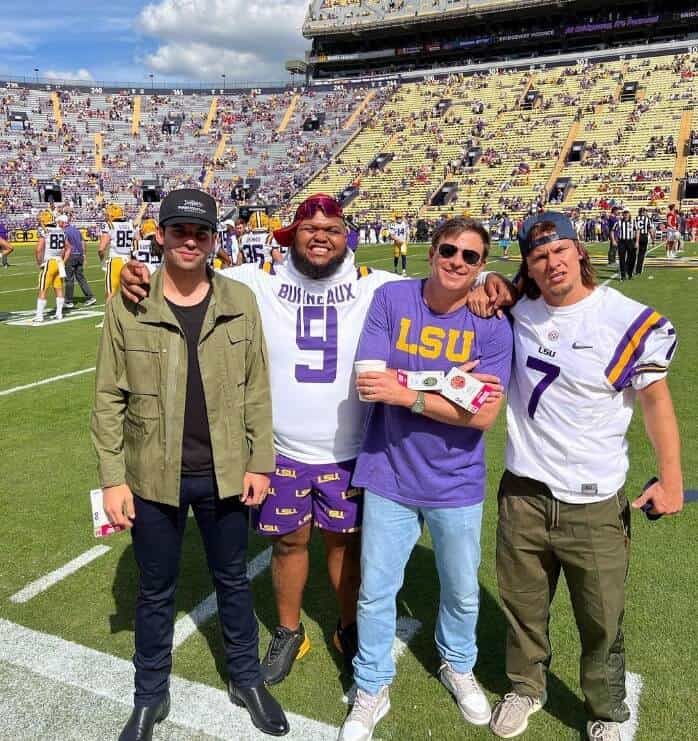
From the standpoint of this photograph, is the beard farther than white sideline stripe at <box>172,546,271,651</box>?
No

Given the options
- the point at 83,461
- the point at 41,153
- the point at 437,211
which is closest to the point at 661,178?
the point at 437,211

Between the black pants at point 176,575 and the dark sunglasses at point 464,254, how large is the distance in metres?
1.20

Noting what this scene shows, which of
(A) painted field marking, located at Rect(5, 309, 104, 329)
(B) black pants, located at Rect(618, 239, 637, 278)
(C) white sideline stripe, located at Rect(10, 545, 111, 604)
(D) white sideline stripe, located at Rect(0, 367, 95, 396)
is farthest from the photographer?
(B) black pants, located at Rect(618, 239, 637, 278)

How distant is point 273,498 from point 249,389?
1.75 feet

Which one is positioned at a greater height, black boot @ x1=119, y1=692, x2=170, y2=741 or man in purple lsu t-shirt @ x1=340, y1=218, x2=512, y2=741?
man in purple lsu t-shirt @ x1=340, y1=218, x2=512, y2=741

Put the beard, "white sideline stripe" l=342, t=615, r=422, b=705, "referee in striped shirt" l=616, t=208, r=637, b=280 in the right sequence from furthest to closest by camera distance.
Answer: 1. "referee in striped shirt" l=616, t=208, r=637, b=280
2. "white sideline stripe" l=342, t=615, r=422, b=705
3. the beard

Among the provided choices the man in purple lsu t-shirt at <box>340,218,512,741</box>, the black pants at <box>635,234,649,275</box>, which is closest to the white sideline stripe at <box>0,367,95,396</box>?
the man in purple lsu t-shirt at <box>340,218,512,741</box>

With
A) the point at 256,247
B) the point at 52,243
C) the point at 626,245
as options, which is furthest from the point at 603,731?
the point at 626,245

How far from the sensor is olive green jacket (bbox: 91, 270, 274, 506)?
228 cm

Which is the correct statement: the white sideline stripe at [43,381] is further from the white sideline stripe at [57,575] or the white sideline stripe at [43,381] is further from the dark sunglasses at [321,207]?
the dark sunglasses at [321,207]

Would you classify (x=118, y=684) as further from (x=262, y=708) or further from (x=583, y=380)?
(x=583, y=380)

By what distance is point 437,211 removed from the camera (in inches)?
1556

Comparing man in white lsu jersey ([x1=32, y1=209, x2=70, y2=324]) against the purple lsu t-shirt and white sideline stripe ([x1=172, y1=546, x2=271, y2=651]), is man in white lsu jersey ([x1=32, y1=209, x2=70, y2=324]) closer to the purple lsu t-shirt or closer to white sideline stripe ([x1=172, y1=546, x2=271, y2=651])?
white sideline stripe ([x1=172, y1=546, x2=271, y2=651])

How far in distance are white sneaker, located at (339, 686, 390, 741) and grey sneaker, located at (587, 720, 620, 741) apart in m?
0.77
